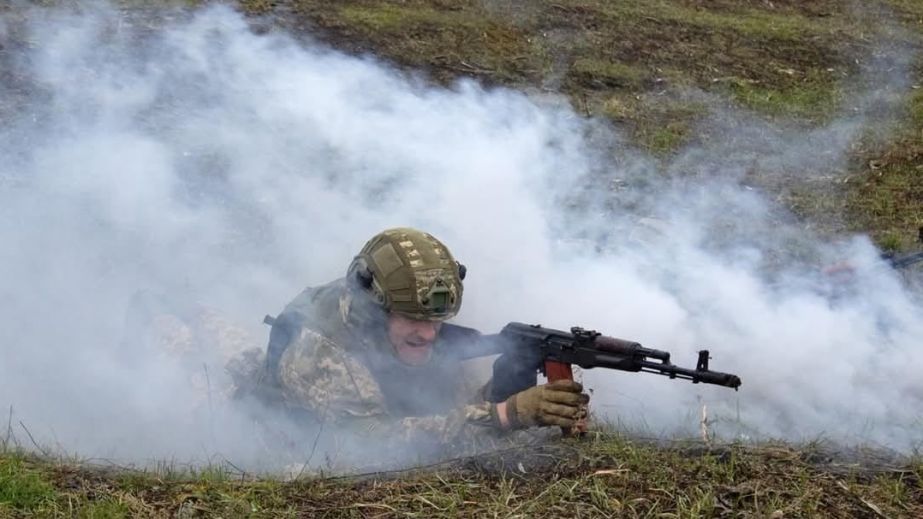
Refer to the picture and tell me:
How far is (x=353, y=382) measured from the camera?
14.1 ft

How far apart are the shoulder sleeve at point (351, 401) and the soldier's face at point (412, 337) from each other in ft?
0.57

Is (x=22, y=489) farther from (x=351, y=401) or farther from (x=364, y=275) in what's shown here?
(x=364, y=275)

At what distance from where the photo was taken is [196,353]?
5.45m

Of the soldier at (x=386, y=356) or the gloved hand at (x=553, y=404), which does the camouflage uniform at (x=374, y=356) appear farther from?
the gloved hand at (x=553, y=404)

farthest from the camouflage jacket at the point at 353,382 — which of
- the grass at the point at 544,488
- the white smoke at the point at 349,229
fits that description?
the white smoke at the point at 349,229

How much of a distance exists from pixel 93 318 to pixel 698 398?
11.6 feet

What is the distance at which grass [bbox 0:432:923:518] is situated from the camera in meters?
3.60

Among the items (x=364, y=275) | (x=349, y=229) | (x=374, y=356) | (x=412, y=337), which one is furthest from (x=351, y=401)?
(x=349, y=229)

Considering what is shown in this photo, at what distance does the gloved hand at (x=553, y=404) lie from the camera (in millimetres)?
3980

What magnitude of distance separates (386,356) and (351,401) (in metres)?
0.25

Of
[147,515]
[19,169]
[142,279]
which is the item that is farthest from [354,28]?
[147,515]

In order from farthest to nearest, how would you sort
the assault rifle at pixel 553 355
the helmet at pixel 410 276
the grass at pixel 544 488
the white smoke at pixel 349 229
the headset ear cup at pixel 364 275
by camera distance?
the white smoke at pixel 349 229
the headset ear cup at pixel 364 275
the helmet at pixel 410 276
the assault rifle at pixel 553 355
the grass at pixel 544 488

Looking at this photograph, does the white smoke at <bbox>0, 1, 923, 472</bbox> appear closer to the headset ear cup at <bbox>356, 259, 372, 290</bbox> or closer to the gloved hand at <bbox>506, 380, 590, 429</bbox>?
the gloved hand at <bbox>506, 380, 590, 429</bbox>

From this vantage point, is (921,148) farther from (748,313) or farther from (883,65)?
(748,313)
